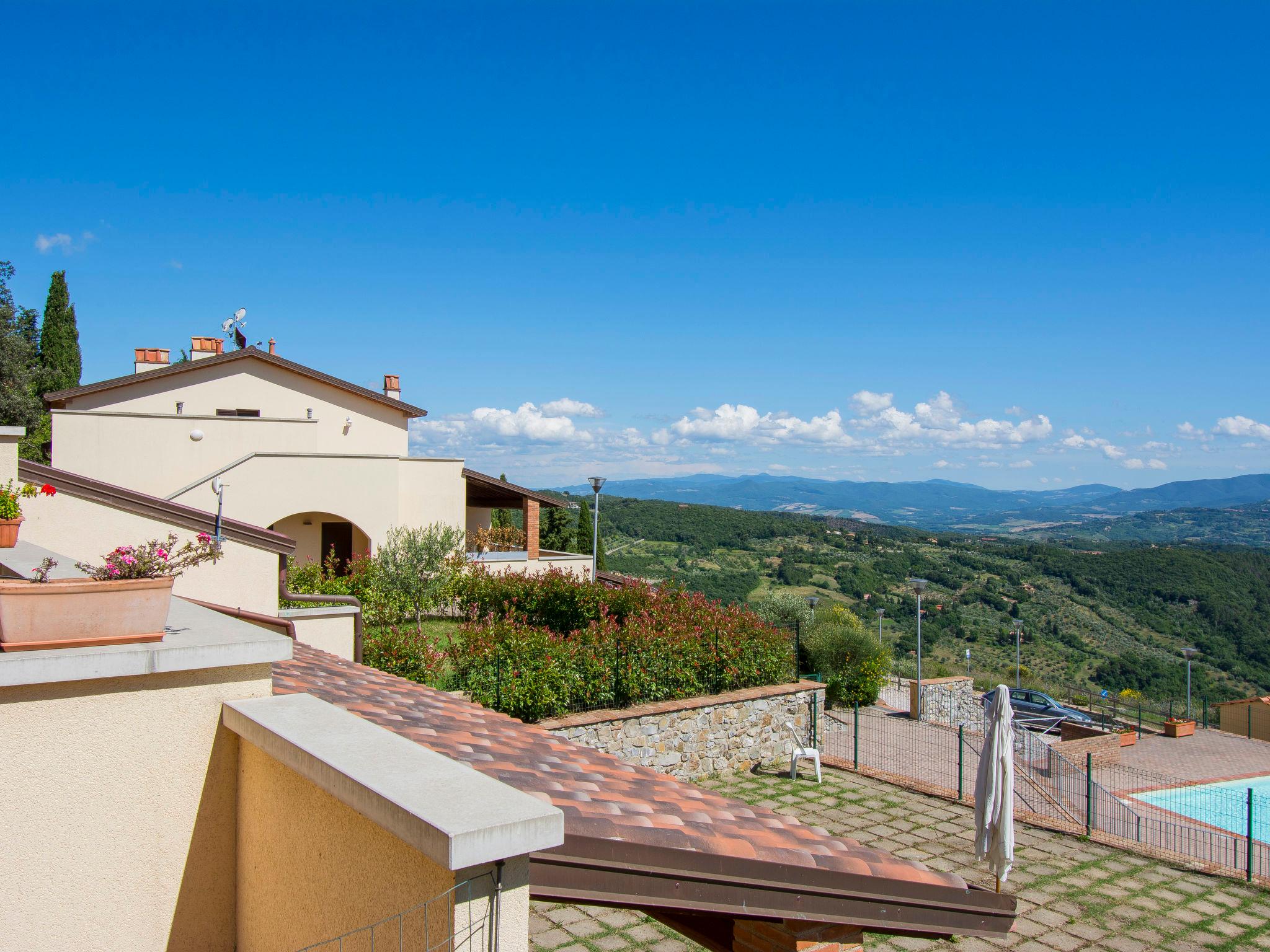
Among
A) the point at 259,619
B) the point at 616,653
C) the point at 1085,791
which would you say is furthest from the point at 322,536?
the point at 1085,791

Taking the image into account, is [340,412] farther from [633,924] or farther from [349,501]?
[633,924]

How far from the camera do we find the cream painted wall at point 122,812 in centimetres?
247

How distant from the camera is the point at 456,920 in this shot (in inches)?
69.4

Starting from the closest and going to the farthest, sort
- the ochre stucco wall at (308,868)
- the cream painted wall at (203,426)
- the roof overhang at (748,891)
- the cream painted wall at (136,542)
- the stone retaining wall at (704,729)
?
the ochre stucco wall at (308,868), the roof overhang at (748,891), the cream painted wall at (136,542), the stone retaining wall at (704,729), the cream painted wall at (203,426)

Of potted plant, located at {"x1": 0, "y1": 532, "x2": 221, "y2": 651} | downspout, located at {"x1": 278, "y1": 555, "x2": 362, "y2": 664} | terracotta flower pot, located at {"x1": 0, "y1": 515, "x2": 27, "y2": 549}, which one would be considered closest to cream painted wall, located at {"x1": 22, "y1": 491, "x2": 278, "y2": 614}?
downspout, located at {"x1": 278, "y1": 555, "x2": 362, "y2": 664}

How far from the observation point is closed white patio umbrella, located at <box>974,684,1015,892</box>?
7965 mm

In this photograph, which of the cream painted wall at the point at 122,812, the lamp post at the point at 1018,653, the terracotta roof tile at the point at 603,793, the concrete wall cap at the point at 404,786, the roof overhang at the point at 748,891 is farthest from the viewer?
the lamp post at the point at 1018,653

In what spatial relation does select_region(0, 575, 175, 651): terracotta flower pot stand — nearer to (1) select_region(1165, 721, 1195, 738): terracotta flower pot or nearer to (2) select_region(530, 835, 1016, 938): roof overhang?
(2) select_region(530, 835, 1016, 938): roof overhang

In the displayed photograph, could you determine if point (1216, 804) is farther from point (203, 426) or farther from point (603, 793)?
point (203, 426)

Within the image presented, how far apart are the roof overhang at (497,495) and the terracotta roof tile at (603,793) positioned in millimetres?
17662

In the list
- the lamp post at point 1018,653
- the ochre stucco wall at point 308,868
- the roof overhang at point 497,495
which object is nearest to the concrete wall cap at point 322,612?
the ochre stucco wall at point 308,868

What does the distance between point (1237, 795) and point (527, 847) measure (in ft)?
69.3

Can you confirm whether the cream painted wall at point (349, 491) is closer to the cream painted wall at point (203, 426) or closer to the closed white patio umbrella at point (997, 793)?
the cream painted wall at point (203, 426)

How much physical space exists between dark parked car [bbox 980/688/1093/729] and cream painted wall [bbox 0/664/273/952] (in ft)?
84.7
